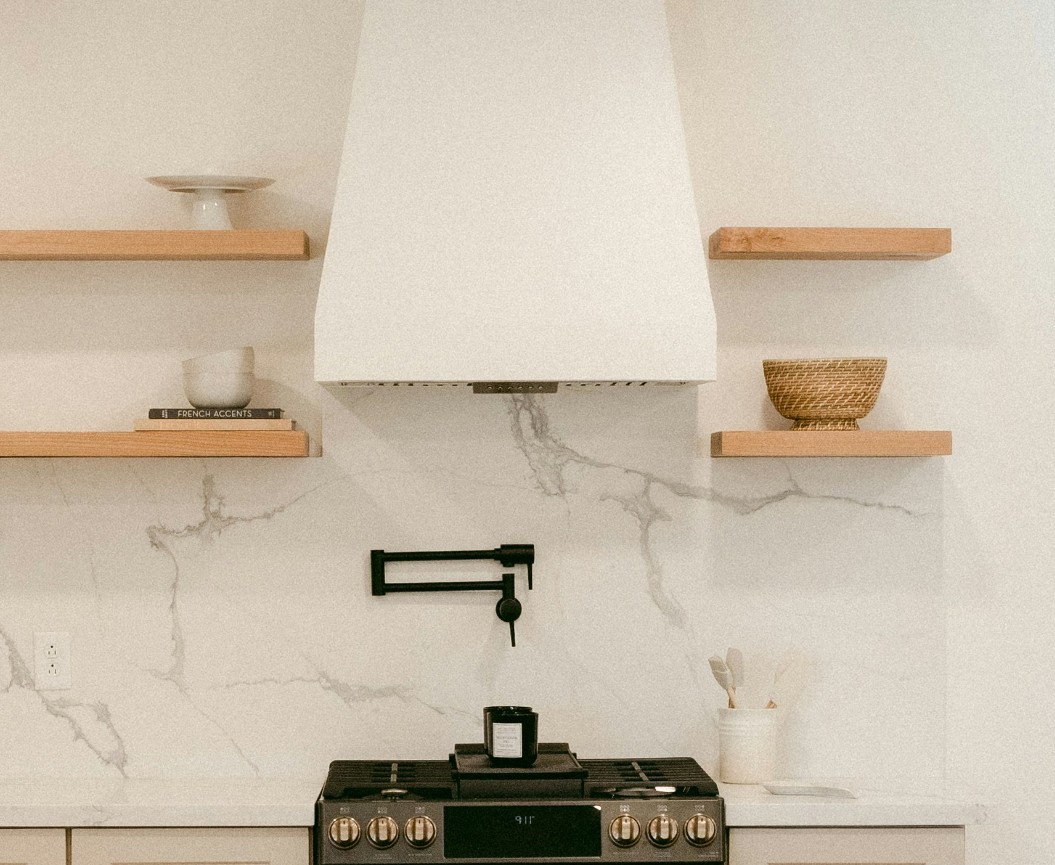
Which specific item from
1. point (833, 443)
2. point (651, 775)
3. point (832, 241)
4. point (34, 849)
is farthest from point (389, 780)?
point (832, 241)

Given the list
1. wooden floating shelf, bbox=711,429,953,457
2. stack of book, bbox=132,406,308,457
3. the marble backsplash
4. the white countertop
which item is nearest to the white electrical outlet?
the marble backsplash

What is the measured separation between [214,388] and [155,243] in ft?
1.07

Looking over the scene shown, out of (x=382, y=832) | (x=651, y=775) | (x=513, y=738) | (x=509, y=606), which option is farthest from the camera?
(x=509, y=606)

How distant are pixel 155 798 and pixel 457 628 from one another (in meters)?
0.72

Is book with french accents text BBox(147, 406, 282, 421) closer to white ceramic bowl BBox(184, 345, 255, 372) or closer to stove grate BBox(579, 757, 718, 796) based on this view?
white ceramic bowl BBox(184, 345, 255, 372)

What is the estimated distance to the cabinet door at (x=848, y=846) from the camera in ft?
7.31

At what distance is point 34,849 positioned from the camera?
2.23 meters

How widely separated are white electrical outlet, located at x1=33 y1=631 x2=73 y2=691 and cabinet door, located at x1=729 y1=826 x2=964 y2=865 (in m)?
1.49

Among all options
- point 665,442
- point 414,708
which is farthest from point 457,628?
point 665,442

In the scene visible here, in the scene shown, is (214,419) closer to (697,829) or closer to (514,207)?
(514,207)

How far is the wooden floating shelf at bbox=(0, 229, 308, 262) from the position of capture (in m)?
2.43

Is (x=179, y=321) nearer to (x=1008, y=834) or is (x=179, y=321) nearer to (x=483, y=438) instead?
(x=483, y=438)

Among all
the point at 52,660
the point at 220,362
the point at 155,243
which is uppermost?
the point at 155,243

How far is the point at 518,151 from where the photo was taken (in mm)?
2225
